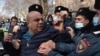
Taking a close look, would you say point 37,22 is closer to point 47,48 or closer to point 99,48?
point 47,48

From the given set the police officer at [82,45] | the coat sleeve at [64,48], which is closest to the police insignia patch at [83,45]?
the police officer at [82,45]

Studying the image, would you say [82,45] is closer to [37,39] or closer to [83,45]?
[83,45]

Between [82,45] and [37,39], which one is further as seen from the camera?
[37,39]

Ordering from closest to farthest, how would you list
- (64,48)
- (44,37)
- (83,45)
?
(83,45)
(64,48)
(44,37)

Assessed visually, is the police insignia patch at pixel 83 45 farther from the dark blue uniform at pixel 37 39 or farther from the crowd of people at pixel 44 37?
the dark blue uniform at pixel 37 39

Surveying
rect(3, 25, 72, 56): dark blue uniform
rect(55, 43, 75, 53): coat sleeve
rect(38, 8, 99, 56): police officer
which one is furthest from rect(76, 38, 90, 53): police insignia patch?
rect(3, 25, 72, 56): dark blue uniform

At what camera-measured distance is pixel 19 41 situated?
537 centimetres

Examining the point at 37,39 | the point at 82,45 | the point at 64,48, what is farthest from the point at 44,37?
the point at 82,45

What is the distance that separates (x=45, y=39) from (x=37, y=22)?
0.24 m

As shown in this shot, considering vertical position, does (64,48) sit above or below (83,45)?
below

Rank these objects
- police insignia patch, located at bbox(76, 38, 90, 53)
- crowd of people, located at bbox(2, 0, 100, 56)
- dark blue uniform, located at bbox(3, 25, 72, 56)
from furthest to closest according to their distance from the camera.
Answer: dark blue uniform, located at bbox(3, 25, 72, 56) → crowd of people, located at bbox(2, 0, 100, 56) → police insignia patch, located at bbox(76, 38, 90, 53)

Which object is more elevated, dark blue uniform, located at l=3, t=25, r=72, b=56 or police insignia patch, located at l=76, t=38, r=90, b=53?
police insignia patch, located at l=76, t=38, r=90, b=53

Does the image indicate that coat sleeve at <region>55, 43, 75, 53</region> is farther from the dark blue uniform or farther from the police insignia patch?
the police insignia patch

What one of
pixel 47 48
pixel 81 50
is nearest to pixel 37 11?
pixel 47 48
